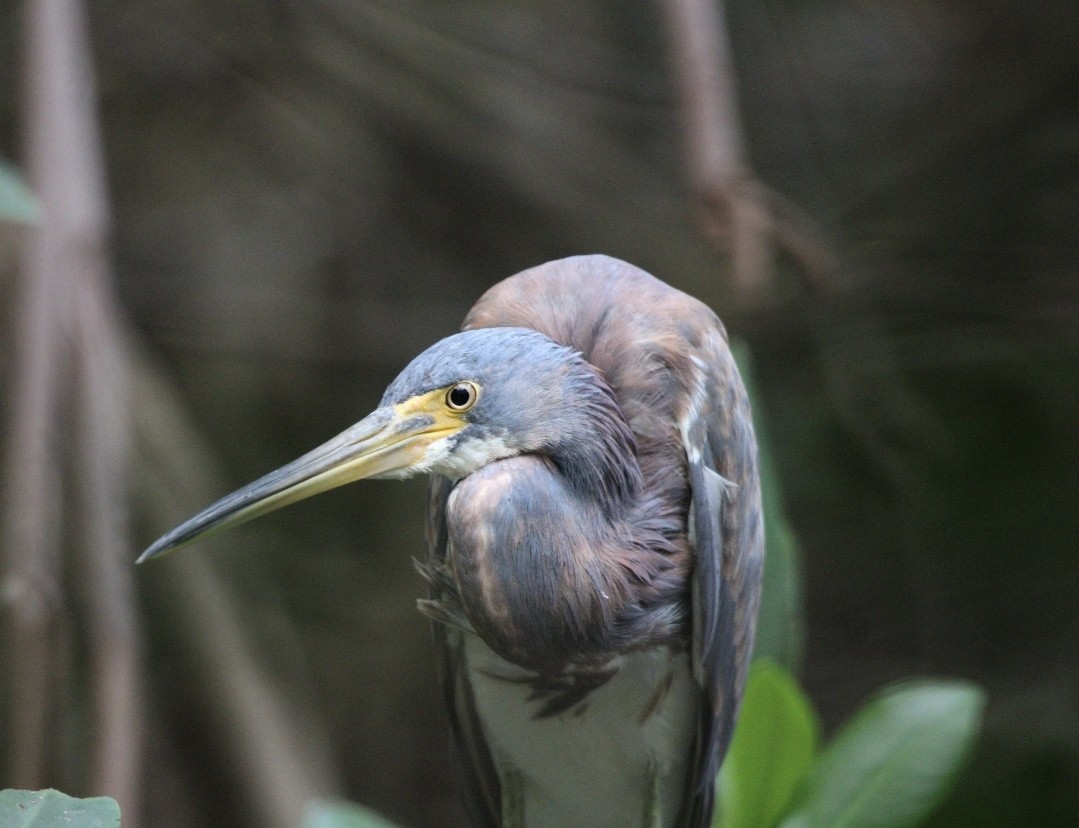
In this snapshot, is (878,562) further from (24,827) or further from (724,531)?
(24,827)

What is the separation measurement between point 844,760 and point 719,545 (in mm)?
551

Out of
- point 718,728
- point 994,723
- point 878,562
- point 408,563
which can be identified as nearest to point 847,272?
point 878,562

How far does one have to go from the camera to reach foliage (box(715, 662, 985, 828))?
2230 mm

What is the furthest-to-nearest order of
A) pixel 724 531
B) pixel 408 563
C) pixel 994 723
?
pixel 408 563 → pixel 994 723 → pixel 724 531

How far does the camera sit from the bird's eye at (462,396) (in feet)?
5.77

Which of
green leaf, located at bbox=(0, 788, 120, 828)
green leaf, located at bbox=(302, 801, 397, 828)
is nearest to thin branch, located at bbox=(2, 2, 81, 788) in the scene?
green leaf, located at bbox=(302, 801, 397, 828)

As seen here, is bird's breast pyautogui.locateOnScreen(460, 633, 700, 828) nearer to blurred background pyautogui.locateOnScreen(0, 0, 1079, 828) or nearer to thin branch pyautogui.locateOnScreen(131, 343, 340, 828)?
Answer: blurred background pyautogui.locateOnScreen(0, 0, 1079, 828)

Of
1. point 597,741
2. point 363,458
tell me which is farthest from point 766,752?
point 363,458

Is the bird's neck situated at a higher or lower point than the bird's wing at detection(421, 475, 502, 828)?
higher

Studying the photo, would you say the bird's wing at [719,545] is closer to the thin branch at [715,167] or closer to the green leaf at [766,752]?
the green leaf at [766,752]

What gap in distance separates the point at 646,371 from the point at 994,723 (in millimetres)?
2629

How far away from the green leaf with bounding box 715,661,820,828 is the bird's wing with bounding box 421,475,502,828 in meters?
0.45

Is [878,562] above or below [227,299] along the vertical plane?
below

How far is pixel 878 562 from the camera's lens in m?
4.64
